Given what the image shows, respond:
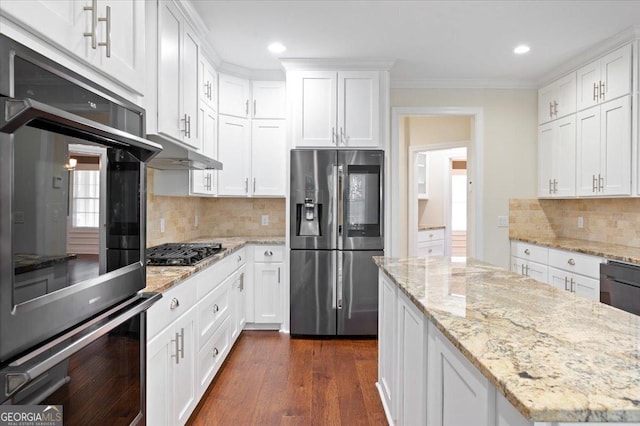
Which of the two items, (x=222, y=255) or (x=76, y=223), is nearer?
(x=76, y=223)

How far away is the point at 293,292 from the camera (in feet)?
12.1

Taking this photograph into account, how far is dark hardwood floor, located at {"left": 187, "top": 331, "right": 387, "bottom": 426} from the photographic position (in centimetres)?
230

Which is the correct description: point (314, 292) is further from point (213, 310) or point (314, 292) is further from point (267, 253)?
point (213, 310)

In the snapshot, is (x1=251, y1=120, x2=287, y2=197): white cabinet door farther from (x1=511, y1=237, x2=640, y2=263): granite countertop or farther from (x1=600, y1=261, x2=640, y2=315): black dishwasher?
(x1=600, y1=261, x2=640, y2=315): black dishwasher

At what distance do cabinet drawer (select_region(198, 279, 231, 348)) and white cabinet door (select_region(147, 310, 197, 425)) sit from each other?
17cm

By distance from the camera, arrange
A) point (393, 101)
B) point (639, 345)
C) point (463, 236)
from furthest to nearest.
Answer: point (463, 236) < point (393, 101) < point (639, 345)

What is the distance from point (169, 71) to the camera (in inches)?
89.8

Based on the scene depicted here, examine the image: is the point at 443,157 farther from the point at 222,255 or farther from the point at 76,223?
the point at 76,223

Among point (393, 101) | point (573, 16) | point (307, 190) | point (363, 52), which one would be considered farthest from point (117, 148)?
point (393, 101)

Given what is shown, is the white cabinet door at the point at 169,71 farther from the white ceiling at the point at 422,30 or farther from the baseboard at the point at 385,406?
the baseboard at the point at 385,406

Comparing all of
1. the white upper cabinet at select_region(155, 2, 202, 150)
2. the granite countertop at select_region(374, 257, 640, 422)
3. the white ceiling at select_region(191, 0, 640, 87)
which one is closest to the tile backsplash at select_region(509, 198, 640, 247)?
Answer: the white ceiling at select_region(191, 0, 640, 87)

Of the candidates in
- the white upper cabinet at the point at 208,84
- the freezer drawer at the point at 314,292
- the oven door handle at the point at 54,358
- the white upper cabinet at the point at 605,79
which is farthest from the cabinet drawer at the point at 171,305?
the white upper cabinet at the point at 605,79

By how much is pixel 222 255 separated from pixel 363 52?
2.19 metres

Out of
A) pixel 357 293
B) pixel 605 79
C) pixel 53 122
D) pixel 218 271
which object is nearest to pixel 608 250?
pixel 605 79
